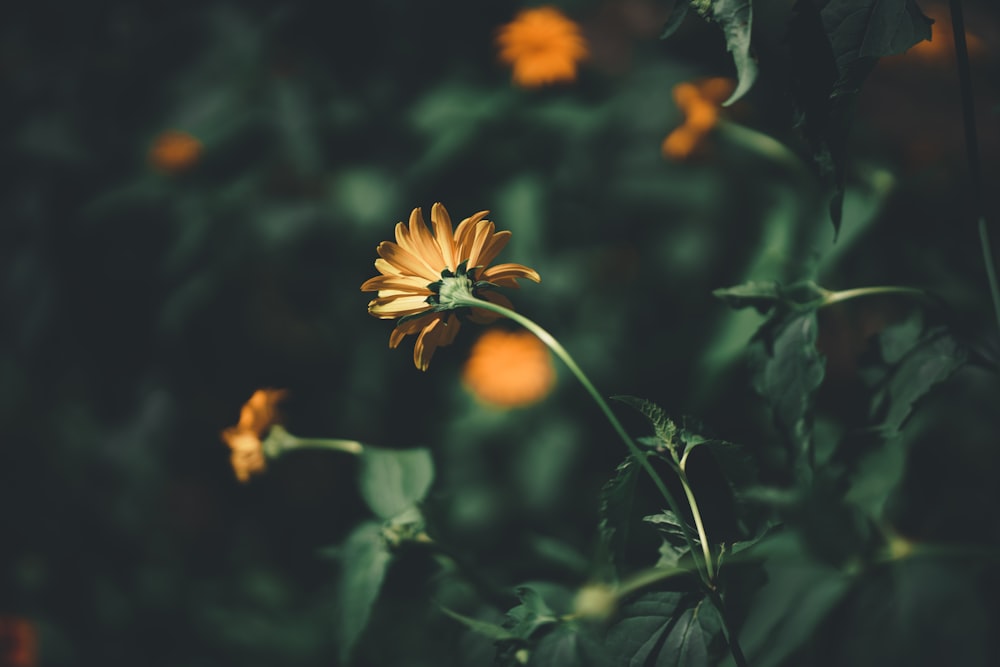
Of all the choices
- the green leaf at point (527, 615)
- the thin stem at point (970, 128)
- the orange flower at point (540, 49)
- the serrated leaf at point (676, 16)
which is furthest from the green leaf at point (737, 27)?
the orange flower at point (540, 49)

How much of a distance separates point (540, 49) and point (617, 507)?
128 cm

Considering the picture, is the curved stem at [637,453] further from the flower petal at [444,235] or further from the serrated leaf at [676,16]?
the serrated leaf at [676,16]

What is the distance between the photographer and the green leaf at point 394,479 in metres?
0.58

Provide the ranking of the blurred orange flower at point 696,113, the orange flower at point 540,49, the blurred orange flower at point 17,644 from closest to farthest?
the blurred orange flower at point 696,113, the blurred orange flower at point 17,644, the orange flower at point 540,49

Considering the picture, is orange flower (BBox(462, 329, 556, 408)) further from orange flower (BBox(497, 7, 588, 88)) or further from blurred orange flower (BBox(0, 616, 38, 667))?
blurred orange flower (BBox(0, 616, 38, 667))

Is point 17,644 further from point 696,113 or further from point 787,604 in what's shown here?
point 696,113

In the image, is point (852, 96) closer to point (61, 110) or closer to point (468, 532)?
point (468, 532)

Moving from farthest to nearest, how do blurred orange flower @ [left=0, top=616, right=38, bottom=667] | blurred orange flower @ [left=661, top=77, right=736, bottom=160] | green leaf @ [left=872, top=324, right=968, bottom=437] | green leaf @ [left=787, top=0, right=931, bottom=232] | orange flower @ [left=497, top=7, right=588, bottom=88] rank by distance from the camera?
orange flower @ [left=497, top=7, right=588, bottom=88] → blurred orange flower @ [left=0, top=616, right=38, bottom=667] → blurred orange flower @ [left=661, top=77, right=736, bottom=160] → green leaf @ [left=872, top=324, right=968, bottom=437] → green leaf @ [left=787, top=0, right=931, bottom=232]

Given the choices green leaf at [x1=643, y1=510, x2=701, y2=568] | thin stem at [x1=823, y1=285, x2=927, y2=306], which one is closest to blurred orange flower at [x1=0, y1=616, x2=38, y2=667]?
green leaf at [x1=643, y1=510, x2=701, y2=568]

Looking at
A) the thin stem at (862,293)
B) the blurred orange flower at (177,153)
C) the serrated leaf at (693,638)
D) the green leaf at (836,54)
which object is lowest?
the serrated leaf at (693,638)

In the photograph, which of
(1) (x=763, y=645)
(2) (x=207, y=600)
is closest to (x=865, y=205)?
(1) (x=763, y=645)

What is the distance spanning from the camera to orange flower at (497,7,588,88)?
149 cm

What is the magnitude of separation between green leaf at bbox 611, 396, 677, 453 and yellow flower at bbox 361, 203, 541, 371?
0.13m

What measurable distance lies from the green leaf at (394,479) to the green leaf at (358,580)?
0.07ft
